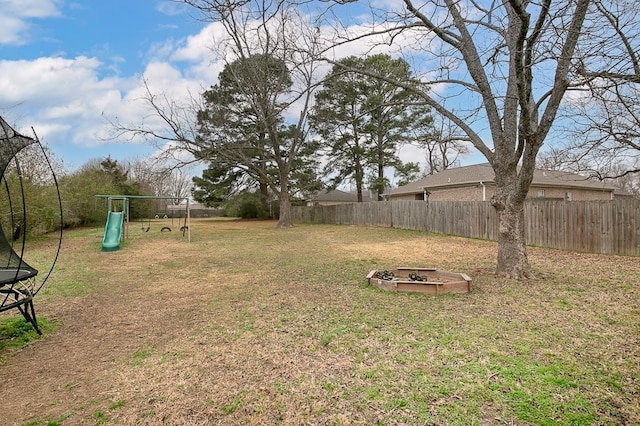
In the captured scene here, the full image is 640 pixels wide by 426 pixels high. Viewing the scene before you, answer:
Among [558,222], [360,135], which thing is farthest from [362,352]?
[360,135]

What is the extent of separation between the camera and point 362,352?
9.57ft

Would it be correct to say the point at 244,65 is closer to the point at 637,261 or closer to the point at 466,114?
the point at 466,114

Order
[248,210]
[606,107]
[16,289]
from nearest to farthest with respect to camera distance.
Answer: [16,289] → [606,107] → [248,210]

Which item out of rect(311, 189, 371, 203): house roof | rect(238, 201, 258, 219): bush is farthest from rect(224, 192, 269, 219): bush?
rect(311, 189, 371, 203): house roof

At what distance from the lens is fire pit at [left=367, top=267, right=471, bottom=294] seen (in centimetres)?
476

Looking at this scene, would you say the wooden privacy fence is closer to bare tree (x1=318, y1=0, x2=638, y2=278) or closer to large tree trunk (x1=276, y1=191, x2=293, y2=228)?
bare tree (x1=318, y1=0, x2=638, y2=278)

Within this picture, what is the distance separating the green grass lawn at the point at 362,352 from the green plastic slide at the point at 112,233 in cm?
440

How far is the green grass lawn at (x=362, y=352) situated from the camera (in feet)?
6.93

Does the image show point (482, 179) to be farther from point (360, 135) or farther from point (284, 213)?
point (284, 213)

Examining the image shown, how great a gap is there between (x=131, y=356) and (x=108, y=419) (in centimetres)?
99

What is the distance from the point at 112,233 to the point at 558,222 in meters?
13.0

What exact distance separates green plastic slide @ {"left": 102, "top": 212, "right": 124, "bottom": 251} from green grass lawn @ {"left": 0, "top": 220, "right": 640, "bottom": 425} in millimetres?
4400

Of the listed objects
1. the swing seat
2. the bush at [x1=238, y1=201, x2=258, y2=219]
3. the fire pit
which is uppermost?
the bush at [x1=238, y1=201, x2=258, y2=219]

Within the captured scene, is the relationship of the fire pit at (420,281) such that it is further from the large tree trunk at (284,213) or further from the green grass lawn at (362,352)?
the large tree trunk at (284,213)
